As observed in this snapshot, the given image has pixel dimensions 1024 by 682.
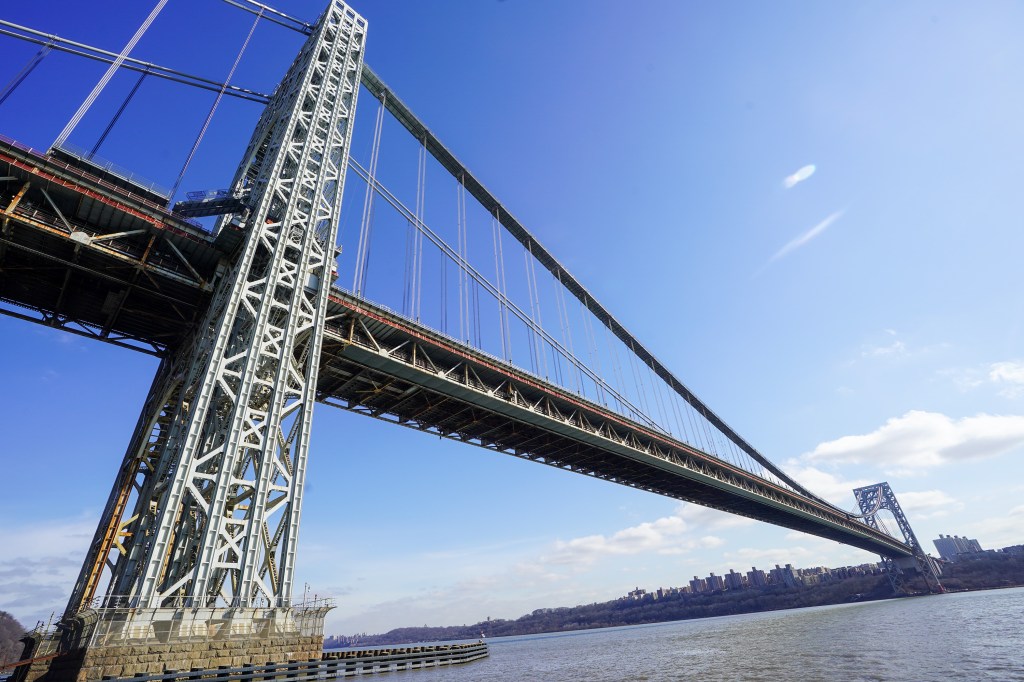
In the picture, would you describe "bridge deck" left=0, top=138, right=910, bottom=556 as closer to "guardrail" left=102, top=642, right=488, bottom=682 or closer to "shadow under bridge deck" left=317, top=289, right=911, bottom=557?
"shadow under bridge deck" left=317, top=289, right=911, bottom=557

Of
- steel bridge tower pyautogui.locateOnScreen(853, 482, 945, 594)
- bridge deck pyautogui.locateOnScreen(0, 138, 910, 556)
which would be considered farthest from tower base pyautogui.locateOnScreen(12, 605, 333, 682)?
steel bridge tower pyautogui.locateOnScreen(853, 482, 945, 594)

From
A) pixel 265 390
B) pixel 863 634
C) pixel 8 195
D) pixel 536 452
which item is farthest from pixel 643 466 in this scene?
pixel 8 195

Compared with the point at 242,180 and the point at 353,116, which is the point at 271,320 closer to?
the point at 242,180

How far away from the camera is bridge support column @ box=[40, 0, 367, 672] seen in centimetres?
1452

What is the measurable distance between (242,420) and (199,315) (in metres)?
7.94

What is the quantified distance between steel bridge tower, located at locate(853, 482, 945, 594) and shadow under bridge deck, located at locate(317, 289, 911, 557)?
90.2 meters

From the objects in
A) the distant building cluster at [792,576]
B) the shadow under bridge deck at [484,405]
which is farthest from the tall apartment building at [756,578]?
the shadow under bridge deck at [484,405]

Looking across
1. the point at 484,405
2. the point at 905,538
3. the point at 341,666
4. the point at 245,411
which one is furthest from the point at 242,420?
the point at 905,538

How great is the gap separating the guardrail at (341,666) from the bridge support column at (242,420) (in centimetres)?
82

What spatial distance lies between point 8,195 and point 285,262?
28.5 feet

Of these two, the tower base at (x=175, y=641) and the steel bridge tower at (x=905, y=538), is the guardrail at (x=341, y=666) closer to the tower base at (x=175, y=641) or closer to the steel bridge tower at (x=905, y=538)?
the tower base at (x=175, y=641)

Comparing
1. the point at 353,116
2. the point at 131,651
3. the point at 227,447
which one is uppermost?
the point at 353,116

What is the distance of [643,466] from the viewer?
144 ft

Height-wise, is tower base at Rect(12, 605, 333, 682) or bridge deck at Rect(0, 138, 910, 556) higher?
bridge deck at Rect(0, 138, 910, 556)
